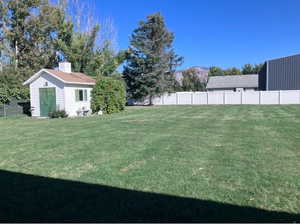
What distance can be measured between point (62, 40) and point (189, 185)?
2528 centimetres

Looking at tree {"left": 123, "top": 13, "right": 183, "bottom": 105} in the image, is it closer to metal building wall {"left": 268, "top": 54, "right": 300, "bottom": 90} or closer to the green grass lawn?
metal building wall {"left": 268, "top": 54, "right": 300, "bottom": 90}

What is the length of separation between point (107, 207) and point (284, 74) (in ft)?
89.7

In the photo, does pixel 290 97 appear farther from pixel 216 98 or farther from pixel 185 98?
pixel 185 98

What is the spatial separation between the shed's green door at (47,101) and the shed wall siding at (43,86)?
0.89 feet

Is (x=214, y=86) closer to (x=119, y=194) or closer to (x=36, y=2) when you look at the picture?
(x=36, y=2)

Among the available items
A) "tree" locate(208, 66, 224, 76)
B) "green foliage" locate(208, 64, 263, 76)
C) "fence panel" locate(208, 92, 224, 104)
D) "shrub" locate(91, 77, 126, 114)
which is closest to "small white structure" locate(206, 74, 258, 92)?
"tree" locate(208, 66, 224, 76)

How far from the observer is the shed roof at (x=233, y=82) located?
39375 millimetres

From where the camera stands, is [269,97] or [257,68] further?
[257,68]

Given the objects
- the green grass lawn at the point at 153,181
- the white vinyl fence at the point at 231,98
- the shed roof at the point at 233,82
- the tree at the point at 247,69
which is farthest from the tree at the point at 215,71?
the green grass lawn at the point at 153,181

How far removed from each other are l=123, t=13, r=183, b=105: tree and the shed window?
9978 mm

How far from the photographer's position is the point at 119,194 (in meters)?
3.34

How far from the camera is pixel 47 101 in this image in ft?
52.1

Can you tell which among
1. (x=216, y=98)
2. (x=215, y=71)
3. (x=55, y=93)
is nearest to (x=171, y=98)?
(x=216, y=98)

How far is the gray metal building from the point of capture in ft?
79.6
